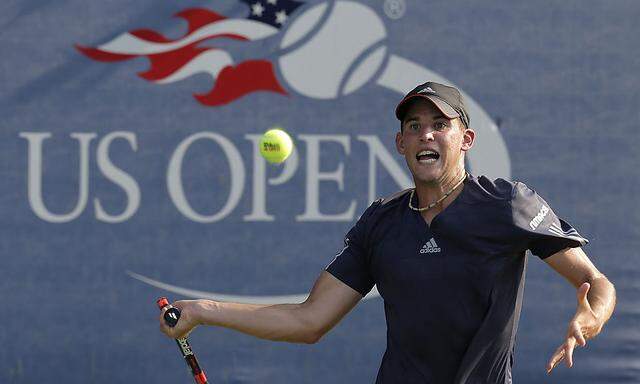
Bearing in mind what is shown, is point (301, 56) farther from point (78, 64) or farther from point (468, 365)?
point (468, 365)

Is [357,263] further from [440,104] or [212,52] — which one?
[212,52]

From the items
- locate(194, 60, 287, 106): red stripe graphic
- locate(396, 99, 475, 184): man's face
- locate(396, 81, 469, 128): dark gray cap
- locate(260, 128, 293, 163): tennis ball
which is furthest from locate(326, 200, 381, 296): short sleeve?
locate(194, 60, 287, 106): red stripe graphic

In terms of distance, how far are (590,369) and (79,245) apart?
2946mm

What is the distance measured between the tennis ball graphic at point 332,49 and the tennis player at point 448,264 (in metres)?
2.77

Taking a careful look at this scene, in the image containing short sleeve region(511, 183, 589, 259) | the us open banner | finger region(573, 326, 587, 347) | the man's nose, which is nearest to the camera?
finger region(573, 326, 587, 347)

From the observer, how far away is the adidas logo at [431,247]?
10.6 ft

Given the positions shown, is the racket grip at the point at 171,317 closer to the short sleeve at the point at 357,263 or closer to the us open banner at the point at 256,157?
the short sleeve at the point at 357,263

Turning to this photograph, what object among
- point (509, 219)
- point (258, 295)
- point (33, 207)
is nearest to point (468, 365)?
point (509, 219)

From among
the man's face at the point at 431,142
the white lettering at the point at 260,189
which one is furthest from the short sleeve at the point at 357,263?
the white lettering at the point at 260,189

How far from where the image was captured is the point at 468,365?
3158mm

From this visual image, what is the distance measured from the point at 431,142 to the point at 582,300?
2.17 feet

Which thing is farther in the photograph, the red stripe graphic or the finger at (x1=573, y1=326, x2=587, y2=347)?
the red stripe graphic

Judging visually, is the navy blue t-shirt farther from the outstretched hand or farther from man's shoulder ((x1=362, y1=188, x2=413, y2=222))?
the outstretched hand

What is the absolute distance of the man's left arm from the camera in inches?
112
